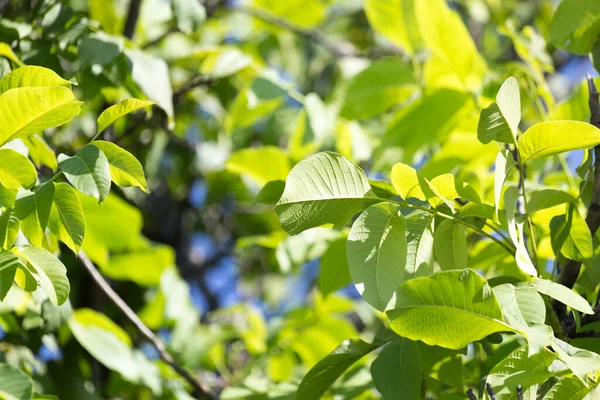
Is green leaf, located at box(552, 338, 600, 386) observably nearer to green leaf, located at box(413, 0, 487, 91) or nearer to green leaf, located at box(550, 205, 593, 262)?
green leaf, located at box(550, 205, 593, 262)

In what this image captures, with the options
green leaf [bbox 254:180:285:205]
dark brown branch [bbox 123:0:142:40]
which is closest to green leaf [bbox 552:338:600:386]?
green leaf [bbox 254:180:285:205]

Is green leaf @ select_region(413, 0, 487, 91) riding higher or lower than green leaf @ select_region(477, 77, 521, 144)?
lower

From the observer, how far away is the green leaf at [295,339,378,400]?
27.6 inches

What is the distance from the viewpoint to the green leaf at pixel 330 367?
70 cm

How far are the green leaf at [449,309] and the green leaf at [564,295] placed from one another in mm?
58

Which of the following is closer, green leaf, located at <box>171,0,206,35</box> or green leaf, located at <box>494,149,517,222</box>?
green leaf, located at <box>494,149,517,222</box>

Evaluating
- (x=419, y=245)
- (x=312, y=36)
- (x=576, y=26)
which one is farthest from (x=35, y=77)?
(x=312, y=36)

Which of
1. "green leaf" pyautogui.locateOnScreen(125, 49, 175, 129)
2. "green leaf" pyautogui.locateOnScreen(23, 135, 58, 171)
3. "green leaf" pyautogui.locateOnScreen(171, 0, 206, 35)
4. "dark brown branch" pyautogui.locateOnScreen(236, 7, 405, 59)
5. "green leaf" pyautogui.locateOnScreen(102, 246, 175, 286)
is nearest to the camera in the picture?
"green leaf" pyautogui.locateOnScreen(23, 135, 58, 171)

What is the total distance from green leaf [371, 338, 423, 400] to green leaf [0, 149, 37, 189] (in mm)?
394

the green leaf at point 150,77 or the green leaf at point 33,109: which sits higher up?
the green leaf at point 33,109

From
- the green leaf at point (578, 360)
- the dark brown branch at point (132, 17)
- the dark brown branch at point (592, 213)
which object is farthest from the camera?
the dark brown branch at point (132, 17)

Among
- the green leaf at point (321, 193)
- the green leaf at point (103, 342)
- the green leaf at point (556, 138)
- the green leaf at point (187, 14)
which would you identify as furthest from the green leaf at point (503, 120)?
the green leaf at point (103, 342)

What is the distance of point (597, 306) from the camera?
0.69m

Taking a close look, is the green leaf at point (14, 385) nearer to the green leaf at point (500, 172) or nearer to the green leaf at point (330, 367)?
the green leaf at point (330, 367)
